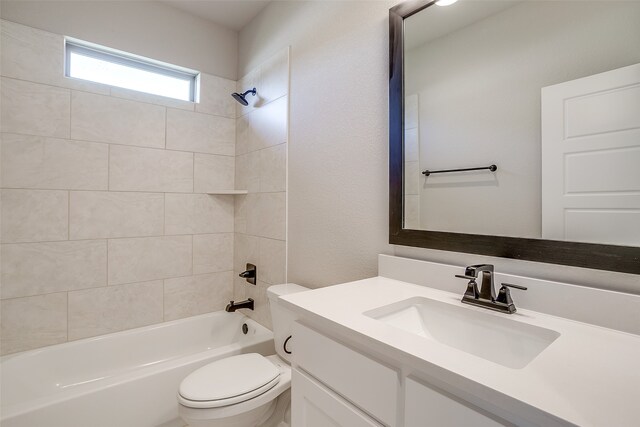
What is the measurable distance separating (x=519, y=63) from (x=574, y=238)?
56 centimetres

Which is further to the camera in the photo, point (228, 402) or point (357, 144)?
point (357, 144)

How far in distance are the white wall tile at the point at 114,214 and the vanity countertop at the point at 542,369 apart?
1.70m

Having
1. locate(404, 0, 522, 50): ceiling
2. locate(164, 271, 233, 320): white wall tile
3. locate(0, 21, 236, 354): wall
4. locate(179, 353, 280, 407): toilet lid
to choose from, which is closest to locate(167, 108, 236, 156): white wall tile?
locate(0, 21, 236, 354): wall

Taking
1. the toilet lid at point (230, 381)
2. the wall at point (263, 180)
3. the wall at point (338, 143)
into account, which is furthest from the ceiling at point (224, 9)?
the toilet lid at point (230, 381)

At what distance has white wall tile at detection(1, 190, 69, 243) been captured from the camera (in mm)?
1691

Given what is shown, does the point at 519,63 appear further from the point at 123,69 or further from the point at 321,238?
the point at 123,69

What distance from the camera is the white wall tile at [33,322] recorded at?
5.56 feet

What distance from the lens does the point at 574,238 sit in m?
0.83

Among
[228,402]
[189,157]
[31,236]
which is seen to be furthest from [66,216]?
[228,402]

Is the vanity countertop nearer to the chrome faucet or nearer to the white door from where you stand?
the chrome faucet

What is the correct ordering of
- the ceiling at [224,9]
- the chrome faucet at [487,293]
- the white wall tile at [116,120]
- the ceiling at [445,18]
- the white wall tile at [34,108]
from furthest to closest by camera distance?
the ceiling at [224,9]
the white wall tile at [116,120]
the white wall tile at [34,108]
the ceiling at [445,18]
the chrome faucet at [487,293]

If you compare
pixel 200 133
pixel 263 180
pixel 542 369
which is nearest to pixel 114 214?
pixel 200 133

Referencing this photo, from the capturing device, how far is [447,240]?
1099 millimetres

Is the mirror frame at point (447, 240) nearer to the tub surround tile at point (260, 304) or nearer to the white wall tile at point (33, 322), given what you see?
the tub surround tile at point (260, 304)
